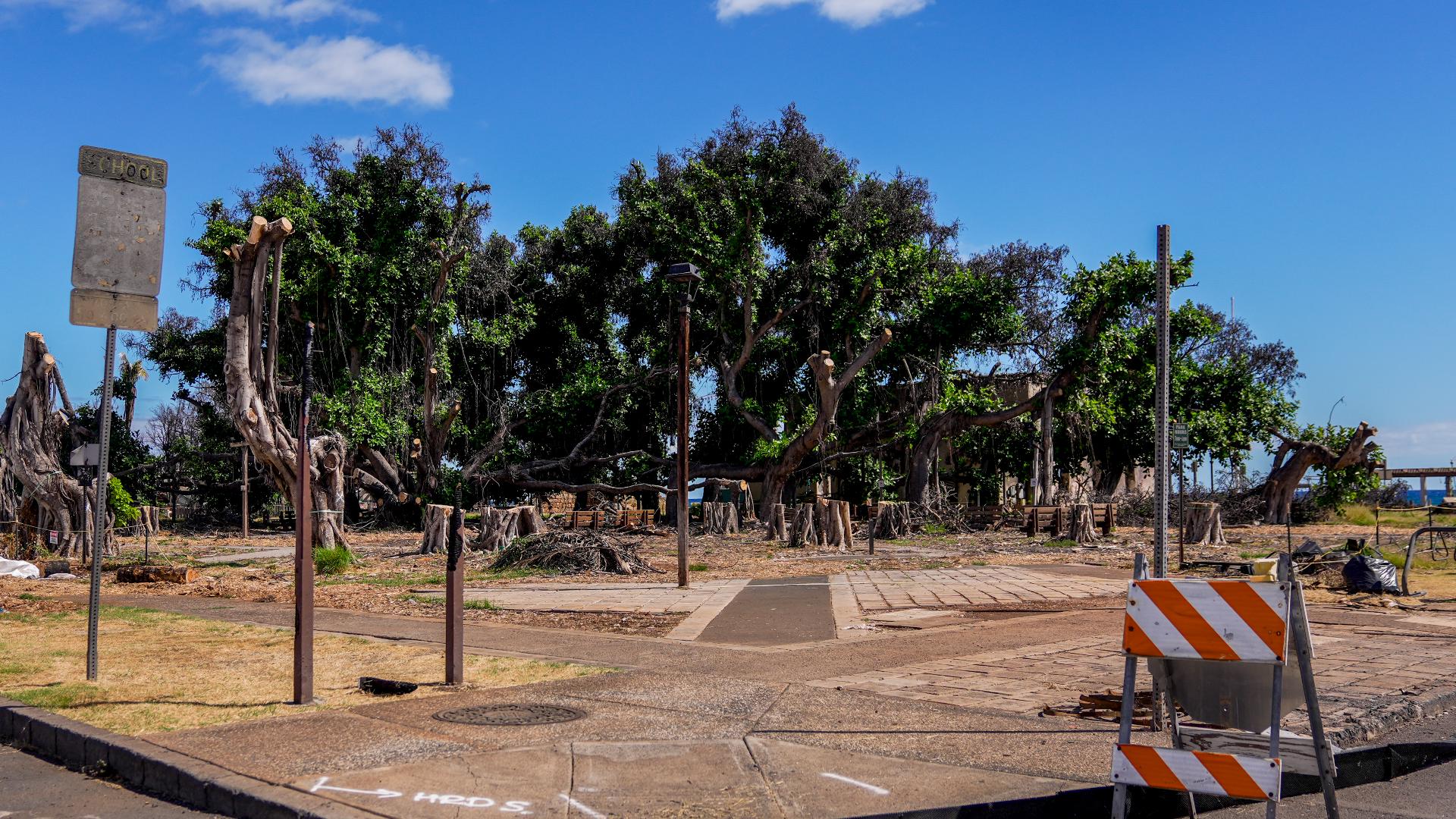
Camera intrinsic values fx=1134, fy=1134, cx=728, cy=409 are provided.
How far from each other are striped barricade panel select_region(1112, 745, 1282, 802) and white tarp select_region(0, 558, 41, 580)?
1819 cm

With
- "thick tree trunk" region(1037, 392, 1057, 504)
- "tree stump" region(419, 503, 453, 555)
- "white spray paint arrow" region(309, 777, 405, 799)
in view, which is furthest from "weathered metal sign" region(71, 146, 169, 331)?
"thick tree trunk" region(1037, 392, 1057, 504)

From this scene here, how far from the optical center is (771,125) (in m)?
37.6

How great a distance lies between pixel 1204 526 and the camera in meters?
26.6

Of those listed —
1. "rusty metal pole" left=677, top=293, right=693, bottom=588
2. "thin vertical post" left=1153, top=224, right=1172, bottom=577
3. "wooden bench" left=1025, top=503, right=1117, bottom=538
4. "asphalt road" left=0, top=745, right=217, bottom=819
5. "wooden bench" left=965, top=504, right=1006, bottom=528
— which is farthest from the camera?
"wooden bench" left=965, top=504, right=1006, bottom=528

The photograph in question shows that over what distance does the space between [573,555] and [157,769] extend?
510 inches

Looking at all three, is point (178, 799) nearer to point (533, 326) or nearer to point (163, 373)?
point (533, 326)

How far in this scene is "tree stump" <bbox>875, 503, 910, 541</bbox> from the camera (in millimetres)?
29922

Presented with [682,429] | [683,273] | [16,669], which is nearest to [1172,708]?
[16,669]

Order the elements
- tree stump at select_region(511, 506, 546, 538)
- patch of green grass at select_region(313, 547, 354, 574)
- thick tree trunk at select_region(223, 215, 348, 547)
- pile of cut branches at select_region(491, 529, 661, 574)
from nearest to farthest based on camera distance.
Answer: pile of cut branches at select_region(491, 529, 661, 574) → patch of green grass at select_region(313, 547, 354, 574) → thick tree trunk at select_region(223, 215, 348, 547) → tree stump at select_region(511, 506, 546, 538)

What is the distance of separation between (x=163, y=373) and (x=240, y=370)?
64.5 ft

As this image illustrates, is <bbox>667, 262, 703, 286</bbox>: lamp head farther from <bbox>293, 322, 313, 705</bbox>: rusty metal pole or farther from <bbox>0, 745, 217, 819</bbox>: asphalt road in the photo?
<bbox>0, 745, 217, 819</bbox>: asphalt road

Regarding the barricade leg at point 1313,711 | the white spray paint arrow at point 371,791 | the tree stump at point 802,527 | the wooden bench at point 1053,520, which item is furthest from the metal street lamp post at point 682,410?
the wooden bench at point 1053,520

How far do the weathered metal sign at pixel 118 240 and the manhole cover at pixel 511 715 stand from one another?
3859 millimetres

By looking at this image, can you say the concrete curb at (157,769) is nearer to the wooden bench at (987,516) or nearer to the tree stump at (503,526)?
the tree stump at (503,526)
